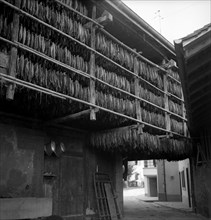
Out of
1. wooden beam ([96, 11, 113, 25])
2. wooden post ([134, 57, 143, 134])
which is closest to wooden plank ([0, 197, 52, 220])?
wooden post ([134, 57, 143, 134])

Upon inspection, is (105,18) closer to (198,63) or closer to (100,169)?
(198,63)

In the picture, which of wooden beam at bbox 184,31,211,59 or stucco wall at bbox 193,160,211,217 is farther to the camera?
stucco wall at bbox 193,160,211,217

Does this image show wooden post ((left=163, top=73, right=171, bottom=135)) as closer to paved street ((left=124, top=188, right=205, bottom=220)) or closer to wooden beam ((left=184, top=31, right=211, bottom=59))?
wooden beam ((left=184, top=31, right=211, bottom=59))

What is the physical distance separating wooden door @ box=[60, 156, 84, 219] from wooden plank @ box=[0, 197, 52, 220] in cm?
260

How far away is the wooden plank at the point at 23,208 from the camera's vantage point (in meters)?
6.09

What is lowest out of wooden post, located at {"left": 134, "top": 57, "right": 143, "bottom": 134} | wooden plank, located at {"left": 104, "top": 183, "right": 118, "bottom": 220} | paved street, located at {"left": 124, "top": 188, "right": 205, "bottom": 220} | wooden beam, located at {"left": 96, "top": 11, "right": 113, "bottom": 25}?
paved street, located at {"left": 124, "top": 188, "right": 205, "bottom": 220}

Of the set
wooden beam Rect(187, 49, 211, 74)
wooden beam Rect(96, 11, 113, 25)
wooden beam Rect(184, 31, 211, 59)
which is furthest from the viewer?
wooden beam Rect(96, 11, 113, 25)

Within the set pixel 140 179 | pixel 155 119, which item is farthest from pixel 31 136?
pixel 140 179

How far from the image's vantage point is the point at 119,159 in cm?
1366

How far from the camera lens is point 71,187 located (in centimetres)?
1015

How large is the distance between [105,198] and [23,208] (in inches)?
221

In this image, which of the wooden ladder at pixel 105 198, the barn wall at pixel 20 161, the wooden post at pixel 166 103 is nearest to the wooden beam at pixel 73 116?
the barn wall at pixel 20 161

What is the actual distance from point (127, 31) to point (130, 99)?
2525 millimetres

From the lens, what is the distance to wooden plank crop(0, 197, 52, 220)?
240 inches
